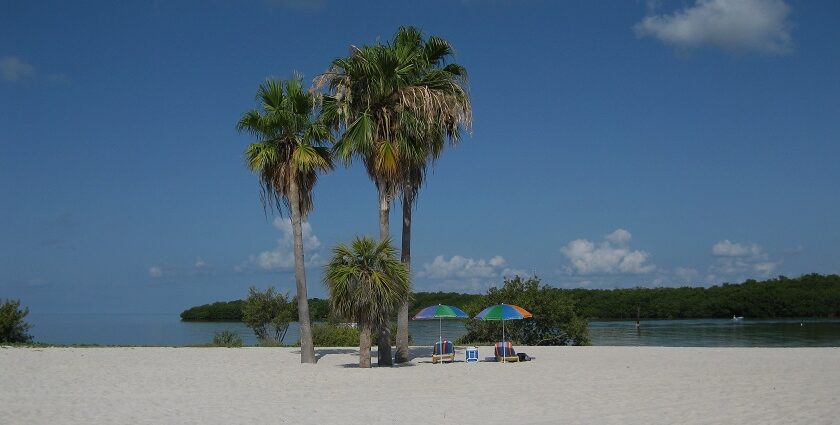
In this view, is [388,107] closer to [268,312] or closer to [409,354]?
[409,354]

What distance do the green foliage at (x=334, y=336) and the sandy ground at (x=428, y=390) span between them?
7.26 metres

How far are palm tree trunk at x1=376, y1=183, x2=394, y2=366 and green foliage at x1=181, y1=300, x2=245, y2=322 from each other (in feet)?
276

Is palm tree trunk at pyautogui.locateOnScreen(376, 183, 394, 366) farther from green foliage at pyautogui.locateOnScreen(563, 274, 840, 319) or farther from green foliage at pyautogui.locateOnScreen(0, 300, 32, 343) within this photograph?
green foliage at pyautogui.locateOnScreen(563, 274, 840, 319)

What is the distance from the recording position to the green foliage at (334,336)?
102ft

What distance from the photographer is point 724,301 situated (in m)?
96.1

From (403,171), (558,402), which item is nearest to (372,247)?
(403,171)

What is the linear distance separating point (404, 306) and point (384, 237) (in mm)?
2079

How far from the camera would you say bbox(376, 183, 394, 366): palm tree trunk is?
2083 cm

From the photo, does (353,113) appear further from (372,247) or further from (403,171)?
(372,247)

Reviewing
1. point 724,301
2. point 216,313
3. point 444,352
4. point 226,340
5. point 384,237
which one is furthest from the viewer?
point 216,313

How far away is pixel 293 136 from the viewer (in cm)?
2203

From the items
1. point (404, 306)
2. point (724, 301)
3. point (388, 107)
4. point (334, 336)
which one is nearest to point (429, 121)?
point (388, 107)

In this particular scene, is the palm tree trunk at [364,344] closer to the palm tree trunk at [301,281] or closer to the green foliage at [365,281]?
the green foliage at [365,281]

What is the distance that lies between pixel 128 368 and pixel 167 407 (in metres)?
8.14
